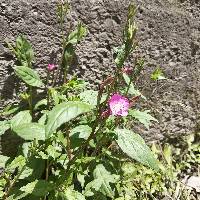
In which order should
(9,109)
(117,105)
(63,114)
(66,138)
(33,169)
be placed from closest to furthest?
(63,114)
(117,105)
(66,138)
(33,169)
(9,109)

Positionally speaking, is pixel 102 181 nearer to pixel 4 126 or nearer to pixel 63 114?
pixel 4 126

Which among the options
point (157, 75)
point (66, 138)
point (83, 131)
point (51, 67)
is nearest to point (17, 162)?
point (66, 138)

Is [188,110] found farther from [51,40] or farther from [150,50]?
[51,40]

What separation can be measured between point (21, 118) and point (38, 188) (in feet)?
1.33

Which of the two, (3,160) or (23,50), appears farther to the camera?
(3,160)

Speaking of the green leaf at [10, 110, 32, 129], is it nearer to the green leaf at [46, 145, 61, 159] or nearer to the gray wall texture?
the gray wall texture

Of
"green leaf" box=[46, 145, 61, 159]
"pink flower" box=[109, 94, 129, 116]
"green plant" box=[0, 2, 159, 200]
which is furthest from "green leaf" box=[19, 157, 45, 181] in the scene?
"pink flower" box=[109, 94, 129, 116]

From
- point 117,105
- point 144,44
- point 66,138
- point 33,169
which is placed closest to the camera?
point 117,105

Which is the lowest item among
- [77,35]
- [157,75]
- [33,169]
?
[33,169]

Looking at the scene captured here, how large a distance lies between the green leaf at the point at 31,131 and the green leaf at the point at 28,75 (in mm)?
283

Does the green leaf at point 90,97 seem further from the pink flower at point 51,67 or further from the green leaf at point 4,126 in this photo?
the green leaf at point 4,126

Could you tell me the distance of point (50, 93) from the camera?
212cm

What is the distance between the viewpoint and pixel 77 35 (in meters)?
2.14

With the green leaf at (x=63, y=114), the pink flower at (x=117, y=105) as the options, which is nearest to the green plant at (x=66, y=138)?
the pink flower at (x=117, y=105)
